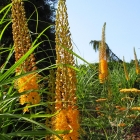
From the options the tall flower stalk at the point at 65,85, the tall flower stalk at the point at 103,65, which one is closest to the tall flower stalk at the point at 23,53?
the tall flower stalk at the point at 65,85

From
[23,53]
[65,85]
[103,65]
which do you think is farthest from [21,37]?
[103,65]

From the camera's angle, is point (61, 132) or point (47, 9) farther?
point (47, 9)

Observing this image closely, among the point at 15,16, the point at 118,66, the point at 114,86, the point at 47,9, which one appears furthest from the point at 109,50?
the point at 15,16

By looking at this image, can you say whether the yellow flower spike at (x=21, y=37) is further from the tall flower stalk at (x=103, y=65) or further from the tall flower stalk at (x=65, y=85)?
the tall flower stalk at (x=103, y=65)

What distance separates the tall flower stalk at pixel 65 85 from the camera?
2.04 m

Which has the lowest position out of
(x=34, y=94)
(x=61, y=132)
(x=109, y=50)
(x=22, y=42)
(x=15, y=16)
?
(x=61, y=132)

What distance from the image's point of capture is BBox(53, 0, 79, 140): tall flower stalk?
6.70ft

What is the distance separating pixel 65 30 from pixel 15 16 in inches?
26.3

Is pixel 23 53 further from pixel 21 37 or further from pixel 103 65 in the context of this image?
pixel 103 65

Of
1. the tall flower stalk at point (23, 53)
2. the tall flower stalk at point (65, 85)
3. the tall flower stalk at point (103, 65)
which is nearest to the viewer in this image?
the tall flower stalk at point (65, 85)

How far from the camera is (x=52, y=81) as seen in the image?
Result: 2541mm

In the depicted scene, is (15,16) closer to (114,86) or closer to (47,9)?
(47,9)

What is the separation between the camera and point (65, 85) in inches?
80.7

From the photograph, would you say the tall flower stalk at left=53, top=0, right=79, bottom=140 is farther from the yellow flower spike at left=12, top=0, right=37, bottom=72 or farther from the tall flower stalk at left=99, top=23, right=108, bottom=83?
the tall flower stalk at left=99, top=23, right=108, bottom=83
